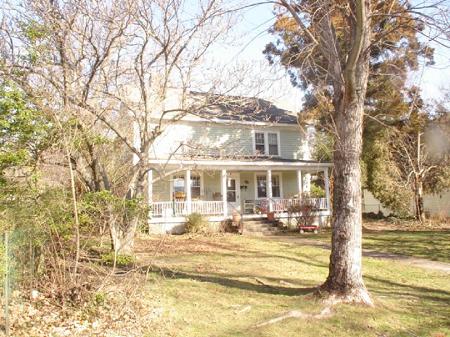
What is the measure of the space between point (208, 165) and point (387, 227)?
10661 mm

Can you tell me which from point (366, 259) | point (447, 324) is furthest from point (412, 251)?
point (447, 324)

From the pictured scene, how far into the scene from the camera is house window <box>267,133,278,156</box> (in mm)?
24547

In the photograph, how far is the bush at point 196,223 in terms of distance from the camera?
19.0m

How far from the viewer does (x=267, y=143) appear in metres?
24.5

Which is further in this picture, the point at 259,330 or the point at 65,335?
the point at 259,330

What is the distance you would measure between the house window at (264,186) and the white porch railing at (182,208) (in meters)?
4.15

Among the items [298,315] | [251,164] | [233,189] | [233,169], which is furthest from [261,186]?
[298,315]

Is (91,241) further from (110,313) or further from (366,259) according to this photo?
(366,259)

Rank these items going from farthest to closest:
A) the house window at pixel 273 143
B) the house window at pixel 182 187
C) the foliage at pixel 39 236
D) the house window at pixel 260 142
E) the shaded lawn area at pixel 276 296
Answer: the house window at pixel 273 143
the house window at pixel 260 142
the house window at pixel 182 187
the shaded lawn area at pixel 276 296
the foliage at pixel 39 236

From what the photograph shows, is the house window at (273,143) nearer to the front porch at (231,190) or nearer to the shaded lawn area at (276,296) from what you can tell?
the front porch at (231,190)

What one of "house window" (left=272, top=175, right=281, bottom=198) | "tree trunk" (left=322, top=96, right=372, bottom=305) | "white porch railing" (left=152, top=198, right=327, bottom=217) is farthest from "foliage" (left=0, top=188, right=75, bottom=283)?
"house window" (left=272, top=175, right=281, bottom=198)

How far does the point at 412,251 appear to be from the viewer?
567 inches

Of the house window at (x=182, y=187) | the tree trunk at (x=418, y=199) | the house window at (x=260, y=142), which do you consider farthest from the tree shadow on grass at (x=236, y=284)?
the tree trunk at (x=418, y=199)

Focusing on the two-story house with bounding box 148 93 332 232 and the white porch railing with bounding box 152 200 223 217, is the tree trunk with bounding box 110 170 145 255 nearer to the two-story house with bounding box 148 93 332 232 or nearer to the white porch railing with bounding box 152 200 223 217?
the white porch railing with bounding box 152 200 223 217
